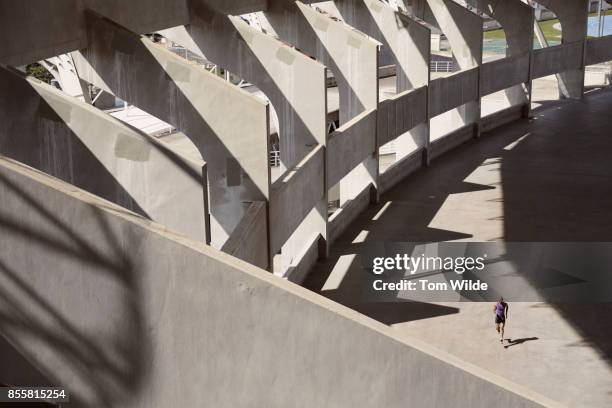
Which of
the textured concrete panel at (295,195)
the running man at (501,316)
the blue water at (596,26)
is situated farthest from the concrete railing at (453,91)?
the blue water at (596,26)

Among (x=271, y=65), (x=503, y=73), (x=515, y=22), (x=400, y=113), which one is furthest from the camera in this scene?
(x=515, y=22)

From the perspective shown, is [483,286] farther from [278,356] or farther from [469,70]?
[469,70]

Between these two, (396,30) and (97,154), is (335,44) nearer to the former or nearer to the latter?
(396,30)

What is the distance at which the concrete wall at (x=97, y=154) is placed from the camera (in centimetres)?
991

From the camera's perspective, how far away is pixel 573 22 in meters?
33.4

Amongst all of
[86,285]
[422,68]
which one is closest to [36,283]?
[86,285]

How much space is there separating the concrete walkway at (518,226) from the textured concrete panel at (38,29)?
5.56 meters

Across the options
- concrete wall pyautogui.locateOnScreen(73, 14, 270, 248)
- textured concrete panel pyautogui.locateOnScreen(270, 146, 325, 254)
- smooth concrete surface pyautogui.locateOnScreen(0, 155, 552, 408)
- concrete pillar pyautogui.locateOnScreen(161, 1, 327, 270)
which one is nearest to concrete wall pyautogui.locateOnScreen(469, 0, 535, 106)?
concrete pillar pyautogui.locateOnScreen(161, 1, 327, 270)

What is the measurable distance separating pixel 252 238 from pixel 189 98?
6.49 feet

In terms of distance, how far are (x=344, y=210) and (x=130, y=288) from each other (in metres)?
13.0

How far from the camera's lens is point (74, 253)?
19.7 feet

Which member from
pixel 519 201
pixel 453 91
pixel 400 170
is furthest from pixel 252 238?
pixel 453 91

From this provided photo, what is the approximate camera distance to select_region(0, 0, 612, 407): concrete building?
19.7 ft

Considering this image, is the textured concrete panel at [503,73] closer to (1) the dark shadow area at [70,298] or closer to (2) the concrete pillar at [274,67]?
(2) the concrete pillar at [274,67]
